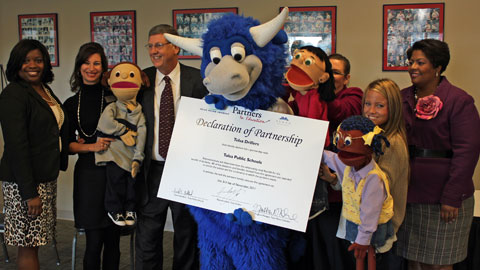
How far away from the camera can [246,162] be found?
68.6 inches

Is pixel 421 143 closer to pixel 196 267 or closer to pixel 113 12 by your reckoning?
pixel 196 267

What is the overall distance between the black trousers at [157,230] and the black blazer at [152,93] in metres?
0.05

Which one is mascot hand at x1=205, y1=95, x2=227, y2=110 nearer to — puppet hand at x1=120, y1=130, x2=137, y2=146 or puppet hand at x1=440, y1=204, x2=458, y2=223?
puppet hand at x1=120, y1=130, x2=137, y2=146

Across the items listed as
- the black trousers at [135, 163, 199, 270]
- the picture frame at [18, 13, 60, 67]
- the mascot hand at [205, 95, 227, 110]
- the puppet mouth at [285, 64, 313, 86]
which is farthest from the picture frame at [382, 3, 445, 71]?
the picture frame at [18, 13, 60, 67]

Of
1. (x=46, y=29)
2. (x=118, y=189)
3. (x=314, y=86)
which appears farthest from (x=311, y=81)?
(x=46, y=29)

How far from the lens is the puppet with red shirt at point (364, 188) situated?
5.04 feet

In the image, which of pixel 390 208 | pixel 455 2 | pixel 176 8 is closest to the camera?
pixel 390 208

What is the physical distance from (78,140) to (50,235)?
577 millimetres

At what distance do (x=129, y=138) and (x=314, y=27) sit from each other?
7.38 ft

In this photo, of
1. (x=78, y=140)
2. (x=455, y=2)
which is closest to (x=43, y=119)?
(x=78, y=140)

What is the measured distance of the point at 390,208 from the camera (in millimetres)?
1609

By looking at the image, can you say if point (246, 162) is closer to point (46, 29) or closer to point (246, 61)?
point (246, 61)

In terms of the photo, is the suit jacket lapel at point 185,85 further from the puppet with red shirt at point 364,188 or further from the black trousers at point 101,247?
the puppet with red shirt at point 364,188

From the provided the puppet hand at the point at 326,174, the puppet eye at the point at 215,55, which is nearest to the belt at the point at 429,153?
the puppet hand at the point at 326,174
